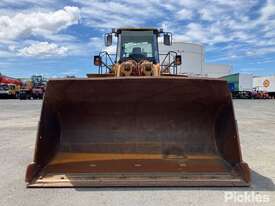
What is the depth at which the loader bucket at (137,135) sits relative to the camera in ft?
16.7

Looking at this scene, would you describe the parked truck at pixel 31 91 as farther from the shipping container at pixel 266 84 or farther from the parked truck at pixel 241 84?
the shipping container at pixel 266 84

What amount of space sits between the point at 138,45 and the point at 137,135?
15.7ft

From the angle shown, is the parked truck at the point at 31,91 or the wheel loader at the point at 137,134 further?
the parked truck at the point at 31,91

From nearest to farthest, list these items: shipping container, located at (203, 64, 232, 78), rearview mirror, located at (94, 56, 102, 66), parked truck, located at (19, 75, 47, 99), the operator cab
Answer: rearview mirror, located at (94, 56, 102, 66), the operator cab, parked truck, located at (19, 75, 47, 99), shipping container, located at (203, 64, 232, 78)

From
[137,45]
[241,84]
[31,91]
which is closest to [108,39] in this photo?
[137,45]

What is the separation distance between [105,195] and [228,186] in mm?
1514

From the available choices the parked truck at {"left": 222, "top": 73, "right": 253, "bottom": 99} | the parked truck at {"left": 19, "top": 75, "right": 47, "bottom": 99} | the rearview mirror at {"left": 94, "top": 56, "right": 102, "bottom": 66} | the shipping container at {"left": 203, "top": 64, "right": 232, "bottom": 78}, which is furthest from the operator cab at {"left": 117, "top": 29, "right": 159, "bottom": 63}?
the shipping container at {"left": 203, "top": 64, "right": 232, "bottom": 78}

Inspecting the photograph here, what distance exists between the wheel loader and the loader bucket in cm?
1

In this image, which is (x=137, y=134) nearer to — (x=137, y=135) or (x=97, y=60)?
(x=137, y=135)

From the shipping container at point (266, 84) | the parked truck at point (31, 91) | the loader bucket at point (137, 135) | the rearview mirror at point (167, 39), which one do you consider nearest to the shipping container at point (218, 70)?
the shipping container at point (266, 84)

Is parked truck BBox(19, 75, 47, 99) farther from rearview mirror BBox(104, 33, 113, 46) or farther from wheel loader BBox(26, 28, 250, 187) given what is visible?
wheel loader BBox(26, 28, 250, 187)

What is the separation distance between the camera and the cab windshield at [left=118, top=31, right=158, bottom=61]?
32.7 ft

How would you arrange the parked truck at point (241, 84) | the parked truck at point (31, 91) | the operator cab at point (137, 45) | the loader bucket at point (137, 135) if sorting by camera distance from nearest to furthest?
the loader bucket at point (137, 135) → the operator cab at point (137, 45) → the parked truck at point (31, 91) → the parked truck at point (241, 84)

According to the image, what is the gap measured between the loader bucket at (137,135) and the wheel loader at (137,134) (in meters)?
0.01
